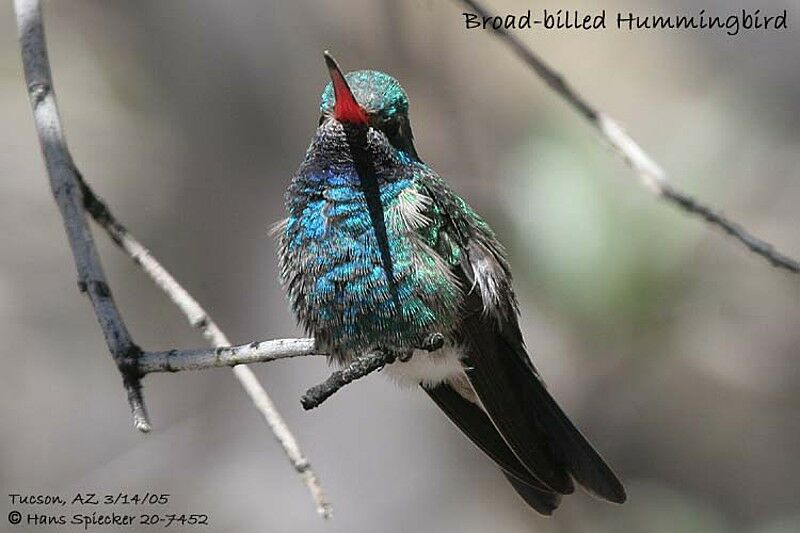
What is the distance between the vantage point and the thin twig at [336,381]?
225 cm

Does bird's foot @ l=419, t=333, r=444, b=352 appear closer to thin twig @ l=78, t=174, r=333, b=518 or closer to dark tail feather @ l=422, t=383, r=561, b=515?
thin twig @ l=78, t=174, r=333, b=518

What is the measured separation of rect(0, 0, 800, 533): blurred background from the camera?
15.9ft

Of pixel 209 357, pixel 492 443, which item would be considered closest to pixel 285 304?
pixel 492 443

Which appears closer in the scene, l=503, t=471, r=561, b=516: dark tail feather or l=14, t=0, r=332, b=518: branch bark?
l=14, t=0, r=332, b=518: branch bark

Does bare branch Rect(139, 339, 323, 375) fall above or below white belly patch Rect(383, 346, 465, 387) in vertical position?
above

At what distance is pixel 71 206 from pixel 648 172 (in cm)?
124

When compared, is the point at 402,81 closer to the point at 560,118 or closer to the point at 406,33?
the point at 406,33

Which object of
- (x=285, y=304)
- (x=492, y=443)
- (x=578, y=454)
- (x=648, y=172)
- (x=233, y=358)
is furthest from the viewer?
(x=285, y=304)

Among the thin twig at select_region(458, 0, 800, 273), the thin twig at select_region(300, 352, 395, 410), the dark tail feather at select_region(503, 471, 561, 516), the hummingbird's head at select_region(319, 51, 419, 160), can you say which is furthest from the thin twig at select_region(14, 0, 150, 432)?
the dark tail feather at select_region(503, 471, 561, 516)

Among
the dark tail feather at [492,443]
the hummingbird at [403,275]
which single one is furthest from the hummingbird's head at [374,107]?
the dark tail feather at [492,443]

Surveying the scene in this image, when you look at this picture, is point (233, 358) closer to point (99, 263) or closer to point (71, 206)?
point (99, 263)

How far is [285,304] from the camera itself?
507cm

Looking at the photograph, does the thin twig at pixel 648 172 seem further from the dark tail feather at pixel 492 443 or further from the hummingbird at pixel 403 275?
the dark tail feather at pixel 492 443

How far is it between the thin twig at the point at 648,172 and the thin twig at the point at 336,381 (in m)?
0.74
